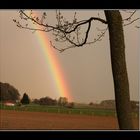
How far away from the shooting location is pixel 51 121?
7801 mm

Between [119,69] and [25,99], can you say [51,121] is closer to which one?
[25,99]

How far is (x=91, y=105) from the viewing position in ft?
25.8

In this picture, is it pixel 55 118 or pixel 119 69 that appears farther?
pixel 55 118

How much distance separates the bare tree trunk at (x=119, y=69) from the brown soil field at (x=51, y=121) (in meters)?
0.22

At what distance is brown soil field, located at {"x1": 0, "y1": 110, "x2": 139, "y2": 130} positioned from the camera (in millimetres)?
7730

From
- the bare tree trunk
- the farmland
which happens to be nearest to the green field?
the farmland

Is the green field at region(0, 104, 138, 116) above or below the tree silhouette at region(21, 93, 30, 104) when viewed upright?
below

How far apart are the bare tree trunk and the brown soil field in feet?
0.73

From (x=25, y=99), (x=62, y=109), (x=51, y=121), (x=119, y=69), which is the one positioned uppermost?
(x=119, y=69)

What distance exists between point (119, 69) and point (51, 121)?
1.28 metres

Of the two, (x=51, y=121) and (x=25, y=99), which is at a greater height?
(x=25, y=99)

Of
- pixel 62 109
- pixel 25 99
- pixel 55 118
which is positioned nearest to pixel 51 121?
pixel 55 118

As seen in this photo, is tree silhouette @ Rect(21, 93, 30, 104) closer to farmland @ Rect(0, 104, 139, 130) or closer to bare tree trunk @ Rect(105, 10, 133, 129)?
farmland @ Rect(0, 104, 139, 130)
